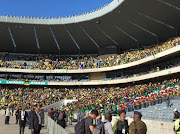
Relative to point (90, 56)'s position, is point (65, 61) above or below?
below

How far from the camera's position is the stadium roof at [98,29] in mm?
33219

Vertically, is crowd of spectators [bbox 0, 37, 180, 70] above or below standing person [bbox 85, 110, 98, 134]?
above

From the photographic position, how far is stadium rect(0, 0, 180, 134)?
32750mm

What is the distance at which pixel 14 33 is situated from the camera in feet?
147

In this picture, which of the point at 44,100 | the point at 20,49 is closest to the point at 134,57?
the point at 44,100

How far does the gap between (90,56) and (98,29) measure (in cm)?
1039

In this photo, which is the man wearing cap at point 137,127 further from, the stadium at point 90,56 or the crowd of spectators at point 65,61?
the crowd of spectators at point 65,61

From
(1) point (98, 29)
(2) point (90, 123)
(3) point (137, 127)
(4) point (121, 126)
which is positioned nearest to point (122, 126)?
(4) point (121, 126)

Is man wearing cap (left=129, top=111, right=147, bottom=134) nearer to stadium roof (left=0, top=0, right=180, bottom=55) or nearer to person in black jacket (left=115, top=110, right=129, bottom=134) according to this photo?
person in black jacket (left=115, top=110, right=129, bottom=134)

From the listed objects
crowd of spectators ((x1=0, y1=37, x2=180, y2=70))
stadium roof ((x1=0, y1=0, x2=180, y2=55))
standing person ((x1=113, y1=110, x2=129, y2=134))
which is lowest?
standing person ((x1=113, y1=110, x2=129, y2=134))

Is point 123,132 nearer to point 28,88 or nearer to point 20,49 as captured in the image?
point 28,88

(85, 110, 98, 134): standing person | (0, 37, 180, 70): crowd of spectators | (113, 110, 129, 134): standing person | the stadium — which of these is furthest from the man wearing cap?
(0, 37, 180, 70): crowd of spectators

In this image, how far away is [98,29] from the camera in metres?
41.8

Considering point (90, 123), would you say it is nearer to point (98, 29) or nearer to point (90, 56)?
point (98, 29)
